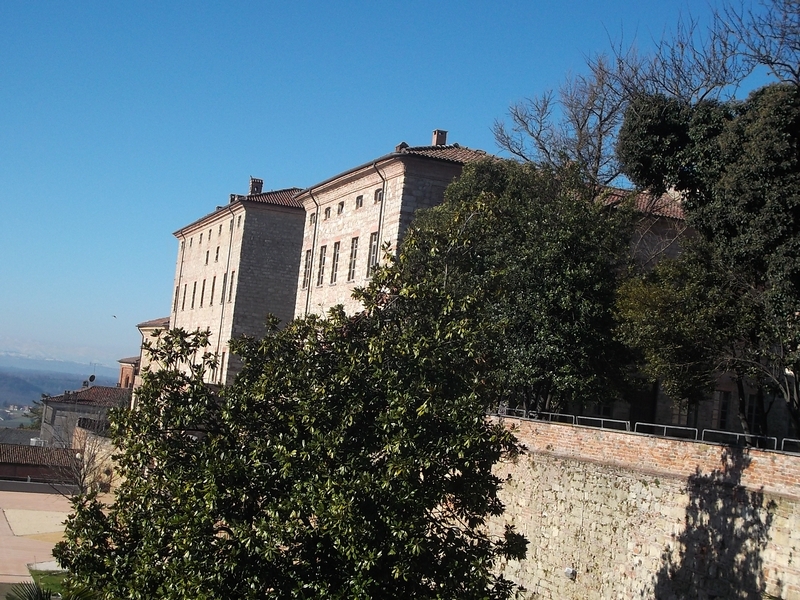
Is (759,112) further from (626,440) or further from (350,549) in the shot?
(350,549)

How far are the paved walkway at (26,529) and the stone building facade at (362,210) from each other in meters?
13.0

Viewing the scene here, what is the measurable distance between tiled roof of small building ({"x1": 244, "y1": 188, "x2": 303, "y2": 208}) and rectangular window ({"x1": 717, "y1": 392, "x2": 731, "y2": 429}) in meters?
24.5

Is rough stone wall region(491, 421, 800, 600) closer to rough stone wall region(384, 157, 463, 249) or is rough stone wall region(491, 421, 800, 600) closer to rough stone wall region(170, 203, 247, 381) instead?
rough stone wall region(384, 157, 463, 249)

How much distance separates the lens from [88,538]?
38.3ft

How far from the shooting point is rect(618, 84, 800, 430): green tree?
55.0 feet

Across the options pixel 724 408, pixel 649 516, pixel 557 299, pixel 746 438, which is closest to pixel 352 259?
pixel 557 299

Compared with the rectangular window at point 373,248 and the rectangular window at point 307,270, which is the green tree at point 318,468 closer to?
the rectangular window at point 373,248

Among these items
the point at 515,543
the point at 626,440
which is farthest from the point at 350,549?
the point at 626,440

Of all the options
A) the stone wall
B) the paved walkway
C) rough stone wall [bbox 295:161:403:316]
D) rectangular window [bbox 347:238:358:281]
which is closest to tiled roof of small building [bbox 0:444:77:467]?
the paved walkway

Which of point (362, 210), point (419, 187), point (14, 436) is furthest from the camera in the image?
point (14, 436)

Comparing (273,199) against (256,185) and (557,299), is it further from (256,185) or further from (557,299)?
(557,299)

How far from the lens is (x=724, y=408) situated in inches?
1187

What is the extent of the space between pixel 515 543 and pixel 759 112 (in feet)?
33.8

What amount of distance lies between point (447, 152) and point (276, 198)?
54.4 feet
